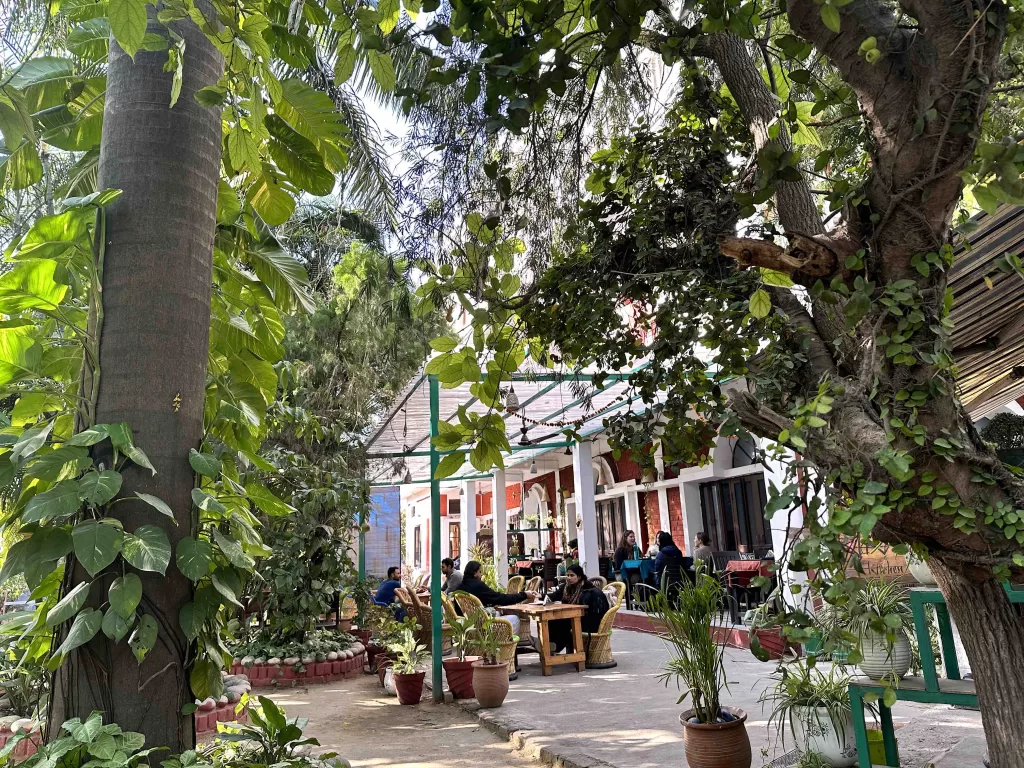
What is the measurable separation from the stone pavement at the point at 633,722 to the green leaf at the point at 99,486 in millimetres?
3671

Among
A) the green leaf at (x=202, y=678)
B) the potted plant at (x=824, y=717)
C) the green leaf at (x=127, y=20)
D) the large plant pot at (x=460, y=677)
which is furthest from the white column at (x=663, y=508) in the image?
the green leaf at (x=127, y=20)

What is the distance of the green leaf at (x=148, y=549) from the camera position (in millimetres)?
1662

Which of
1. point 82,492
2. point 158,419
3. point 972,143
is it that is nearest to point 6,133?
point 158,419

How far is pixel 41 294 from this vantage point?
1.93 m

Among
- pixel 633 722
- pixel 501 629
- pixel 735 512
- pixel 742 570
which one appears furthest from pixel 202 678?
pixel 735 512

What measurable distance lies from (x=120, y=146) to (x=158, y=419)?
770mm

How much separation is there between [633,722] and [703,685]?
1947 millimetres

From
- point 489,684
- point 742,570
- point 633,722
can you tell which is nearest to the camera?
point 633,722

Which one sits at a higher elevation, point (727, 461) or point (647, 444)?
point (727, 461)

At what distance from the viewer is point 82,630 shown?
1.65m

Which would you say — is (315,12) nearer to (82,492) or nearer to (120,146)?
(120,146)

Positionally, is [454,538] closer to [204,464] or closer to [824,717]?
[824,717]

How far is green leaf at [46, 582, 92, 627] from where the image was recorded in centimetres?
163

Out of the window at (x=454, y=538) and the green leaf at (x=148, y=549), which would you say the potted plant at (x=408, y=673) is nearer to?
the green leaf at (x=148, y=549)
